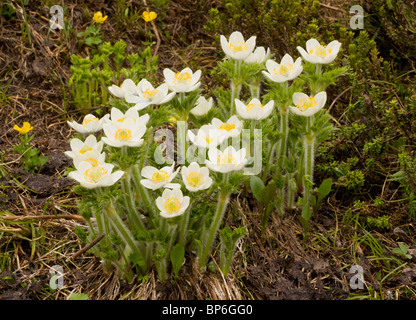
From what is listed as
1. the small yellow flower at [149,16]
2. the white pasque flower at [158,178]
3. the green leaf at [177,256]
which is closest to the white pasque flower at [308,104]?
the white pasque flower at [158,178]

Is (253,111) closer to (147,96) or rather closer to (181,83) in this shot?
(181,83)

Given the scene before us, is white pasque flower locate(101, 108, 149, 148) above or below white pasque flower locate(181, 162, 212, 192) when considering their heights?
above

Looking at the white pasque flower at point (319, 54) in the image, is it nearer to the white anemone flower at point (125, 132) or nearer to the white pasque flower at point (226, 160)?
the white pasque flower at point (226, 160)

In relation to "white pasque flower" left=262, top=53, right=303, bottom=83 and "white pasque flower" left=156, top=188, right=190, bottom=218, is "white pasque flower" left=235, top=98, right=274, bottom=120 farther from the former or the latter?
"white pasque flower" left=156, top=188, right=190, bottom=218

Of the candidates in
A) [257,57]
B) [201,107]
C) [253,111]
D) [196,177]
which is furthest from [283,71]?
[196,177]

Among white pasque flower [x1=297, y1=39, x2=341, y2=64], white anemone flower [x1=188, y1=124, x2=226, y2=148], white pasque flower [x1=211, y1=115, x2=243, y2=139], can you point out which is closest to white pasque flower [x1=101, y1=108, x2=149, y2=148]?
white anemone flower [x1=188, y1=124, x2=226, y2=148]
